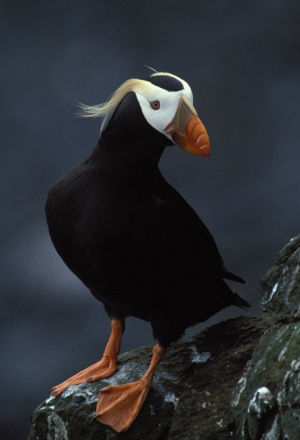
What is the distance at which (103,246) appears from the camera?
9.43ft

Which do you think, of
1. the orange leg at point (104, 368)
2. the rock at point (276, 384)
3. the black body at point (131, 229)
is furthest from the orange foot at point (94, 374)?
the rock at point (276, 384)

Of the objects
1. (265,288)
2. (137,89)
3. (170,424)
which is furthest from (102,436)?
(137,89)

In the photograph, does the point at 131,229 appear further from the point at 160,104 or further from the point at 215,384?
the point at 215,384

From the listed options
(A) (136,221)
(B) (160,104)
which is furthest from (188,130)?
(A) (136,221)

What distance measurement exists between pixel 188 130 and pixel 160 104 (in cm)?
13

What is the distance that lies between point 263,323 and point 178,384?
1.30 feet

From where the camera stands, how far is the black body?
2.86 meters

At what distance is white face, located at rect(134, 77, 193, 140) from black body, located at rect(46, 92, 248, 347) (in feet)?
0.10

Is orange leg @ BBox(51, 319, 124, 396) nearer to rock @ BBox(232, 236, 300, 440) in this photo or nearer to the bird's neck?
the bird's neck

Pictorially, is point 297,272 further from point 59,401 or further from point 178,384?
point 59,401

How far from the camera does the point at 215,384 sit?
9.73ft

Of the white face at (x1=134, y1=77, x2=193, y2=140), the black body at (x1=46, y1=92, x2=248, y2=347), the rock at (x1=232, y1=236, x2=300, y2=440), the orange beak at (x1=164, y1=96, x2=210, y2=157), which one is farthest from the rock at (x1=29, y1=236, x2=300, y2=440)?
the white face at (x1=134, y1=77, x2=193, y2=140)

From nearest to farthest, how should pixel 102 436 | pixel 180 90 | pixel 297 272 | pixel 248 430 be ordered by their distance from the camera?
1. pixel 248 430
2. pixel 297 272
3. pixel 180 90
4. pixel 102 436

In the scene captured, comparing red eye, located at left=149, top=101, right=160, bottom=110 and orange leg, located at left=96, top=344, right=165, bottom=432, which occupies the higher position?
red eye, located at left=149, top=101, right=160, bottom=110
